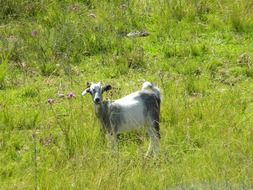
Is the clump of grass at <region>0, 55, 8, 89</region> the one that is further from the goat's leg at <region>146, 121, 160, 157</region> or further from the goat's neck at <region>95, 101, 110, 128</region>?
the goat's leg at <region>146, 121, 160, 157</region>

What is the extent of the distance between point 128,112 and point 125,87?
1.45m

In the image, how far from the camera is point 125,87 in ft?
26.7

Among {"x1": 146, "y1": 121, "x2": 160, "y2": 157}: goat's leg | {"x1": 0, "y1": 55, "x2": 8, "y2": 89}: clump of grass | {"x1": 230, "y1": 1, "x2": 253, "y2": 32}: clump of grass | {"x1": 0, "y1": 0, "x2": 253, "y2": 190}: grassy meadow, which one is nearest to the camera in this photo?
{"x1": 0, "y1": 0, "x2": 253, "y2": 190}: grassy meadow

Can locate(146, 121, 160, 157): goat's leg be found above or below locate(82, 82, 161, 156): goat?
below

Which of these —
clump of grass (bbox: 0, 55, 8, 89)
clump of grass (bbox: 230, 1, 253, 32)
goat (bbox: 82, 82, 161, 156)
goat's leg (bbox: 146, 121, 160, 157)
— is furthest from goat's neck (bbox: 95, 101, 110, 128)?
clump of grass (bbox: 230, 1, 253, 32)

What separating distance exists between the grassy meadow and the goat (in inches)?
5.1

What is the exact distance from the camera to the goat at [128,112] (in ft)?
22.0

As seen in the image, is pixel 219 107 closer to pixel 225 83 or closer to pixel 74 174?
pixel 225 83

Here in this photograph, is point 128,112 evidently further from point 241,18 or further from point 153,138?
point 241,18

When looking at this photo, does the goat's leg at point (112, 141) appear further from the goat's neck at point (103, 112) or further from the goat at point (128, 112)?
the goat's neck at point (103, 112)

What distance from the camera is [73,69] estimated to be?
8.86m

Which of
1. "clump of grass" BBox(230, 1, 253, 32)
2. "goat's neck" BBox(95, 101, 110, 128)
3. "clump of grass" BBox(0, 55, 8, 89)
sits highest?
"goat's neck" BBox(95, 101, 110, 128)

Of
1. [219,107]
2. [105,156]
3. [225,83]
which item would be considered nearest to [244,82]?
[225,83]

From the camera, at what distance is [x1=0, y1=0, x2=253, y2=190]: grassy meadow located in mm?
5848
